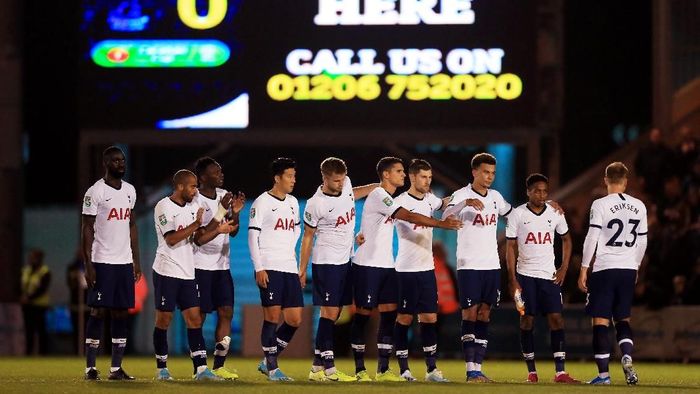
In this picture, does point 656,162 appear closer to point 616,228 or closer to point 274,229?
point 616,228

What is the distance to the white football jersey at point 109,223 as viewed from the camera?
15562mm

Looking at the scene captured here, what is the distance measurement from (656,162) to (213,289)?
9.80 metres

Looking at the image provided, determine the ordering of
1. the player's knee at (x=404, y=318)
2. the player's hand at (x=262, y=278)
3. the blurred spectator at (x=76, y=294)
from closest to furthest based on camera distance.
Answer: the player's hand at (x=262, y=278) < the player's knee at (x=404, y=318) < the blurred spectator at (x=76, y=294)

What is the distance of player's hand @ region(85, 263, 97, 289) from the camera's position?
1538 cm

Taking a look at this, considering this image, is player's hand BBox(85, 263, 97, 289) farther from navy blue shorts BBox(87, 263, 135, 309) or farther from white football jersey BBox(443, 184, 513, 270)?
white football jersey BBox(443, 184, 513, 270)

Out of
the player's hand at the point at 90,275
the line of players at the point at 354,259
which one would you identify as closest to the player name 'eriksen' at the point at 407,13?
the line of players at the point at 354,259

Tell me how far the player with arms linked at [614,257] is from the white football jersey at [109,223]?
14.4ft

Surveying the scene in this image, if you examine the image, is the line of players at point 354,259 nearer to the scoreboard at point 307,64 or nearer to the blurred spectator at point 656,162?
the scoreboard at point 307,64

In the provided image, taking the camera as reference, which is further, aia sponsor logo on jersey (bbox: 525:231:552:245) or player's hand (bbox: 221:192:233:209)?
aia sponsor logo on jersey (bbox: 525:231:552:245)

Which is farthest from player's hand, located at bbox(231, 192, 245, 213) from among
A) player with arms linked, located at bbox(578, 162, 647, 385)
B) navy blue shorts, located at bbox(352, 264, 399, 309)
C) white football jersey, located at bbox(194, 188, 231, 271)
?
player with arms linked, located at bbox(578, 162, 647, 385)

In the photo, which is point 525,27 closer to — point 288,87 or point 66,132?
point 288,87

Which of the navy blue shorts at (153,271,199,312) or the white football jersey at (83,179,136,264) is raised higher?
the white football jersey at (83,179,136,264)

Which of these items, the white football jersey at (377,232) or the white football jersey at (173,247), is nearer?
the white football jersey at (173,247)

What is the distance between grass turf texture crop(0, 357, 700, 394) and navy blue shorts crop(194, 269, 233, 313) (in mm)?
772
